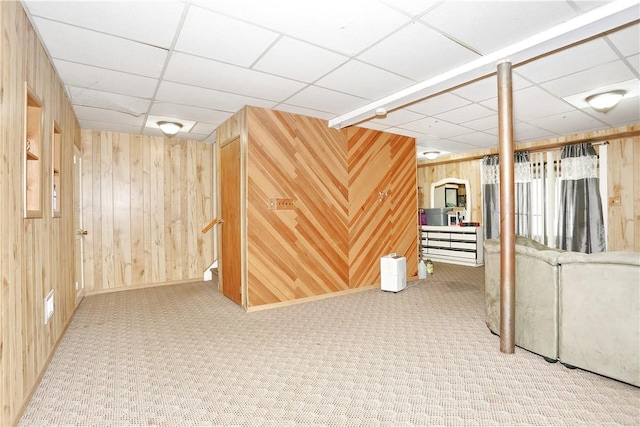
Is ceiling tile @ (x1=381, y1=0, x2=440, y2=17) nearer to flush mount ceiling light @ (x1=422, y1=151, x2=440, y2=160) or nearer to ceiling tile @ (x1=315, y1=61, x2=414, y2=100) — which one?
ceiling tile @ (x1=315, y1=61, x2=414, y2=100)

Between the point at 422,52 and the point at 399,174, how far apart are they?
3.23 m

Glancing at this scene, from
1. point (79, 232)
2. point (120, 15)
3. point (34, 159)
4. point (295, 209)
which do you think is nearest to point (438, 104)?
point (295, 209)

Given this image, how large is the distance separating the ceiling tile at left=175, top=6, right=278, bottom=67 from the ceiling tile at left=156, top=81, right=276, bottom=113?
2.85 feet

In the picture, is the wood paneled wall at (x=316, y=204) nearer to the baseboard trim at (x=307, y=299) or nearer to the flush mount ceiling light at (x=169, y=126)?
the baseboard trim at (x=307, y=299)

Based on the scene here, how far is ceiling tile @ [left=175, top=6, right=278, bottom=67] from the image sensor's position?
8.00 ft

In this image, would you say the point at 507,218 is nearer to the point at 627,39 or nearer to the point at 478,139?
the point at 627,39

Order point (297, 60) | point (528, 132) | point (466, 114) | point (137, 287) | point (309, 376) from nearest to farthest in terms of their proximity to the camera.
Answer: point (309, 376), point (297, 60), point (466, 114), point (137, 287), point (528, 132)

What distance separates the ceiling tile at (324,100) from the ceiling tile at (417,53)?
0.83 m

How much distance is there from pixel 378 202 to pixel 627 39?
355cm

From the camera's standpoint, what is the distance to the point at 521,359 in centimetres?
280

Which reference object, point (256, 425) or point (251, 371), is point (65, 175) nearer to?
point (251, 371)

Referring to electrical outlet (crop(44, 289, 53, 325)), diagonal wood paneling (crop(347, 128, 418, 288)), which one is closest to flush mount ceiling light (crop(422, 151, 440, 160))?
A: diagonal wood paneling (crop(347, 128, 418, 288))

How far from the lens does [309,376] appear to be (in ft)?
8.42

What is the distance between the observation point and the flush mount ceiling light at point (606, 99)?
13.1 feet
